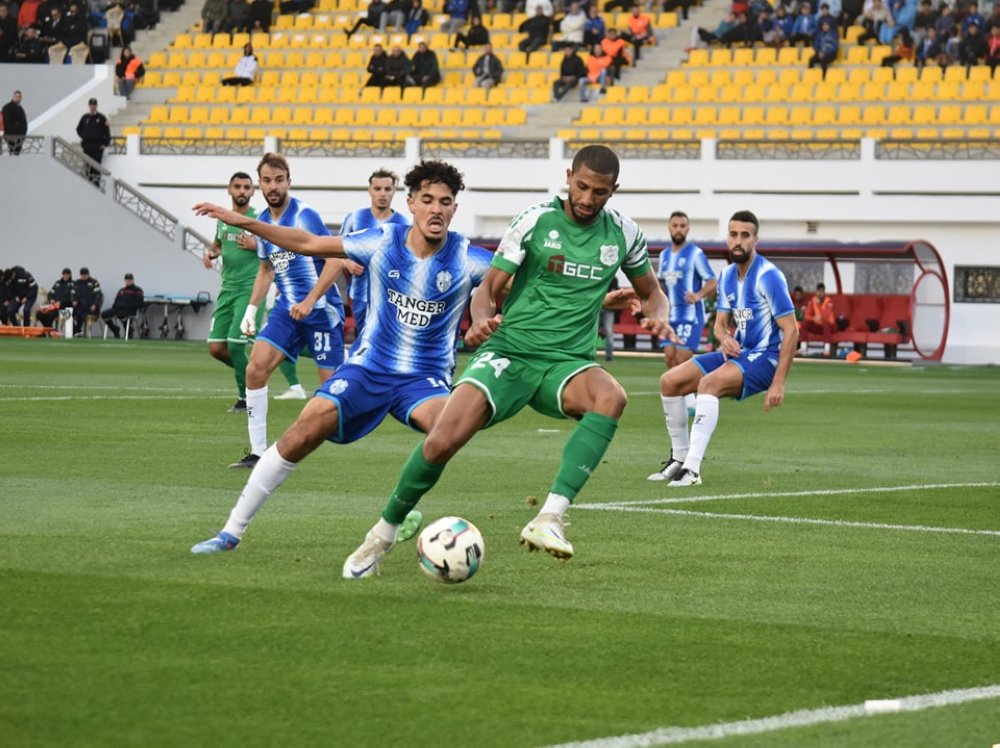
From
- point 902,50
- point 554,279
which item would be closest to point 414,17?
point 902,50

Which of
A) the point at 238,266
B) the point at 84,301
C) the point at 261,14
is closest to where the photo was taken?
the point at 238,266

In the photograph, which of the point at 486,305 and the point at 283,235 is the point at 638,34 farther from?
the point at 283,235

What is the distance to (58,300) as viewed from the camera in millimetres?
41750

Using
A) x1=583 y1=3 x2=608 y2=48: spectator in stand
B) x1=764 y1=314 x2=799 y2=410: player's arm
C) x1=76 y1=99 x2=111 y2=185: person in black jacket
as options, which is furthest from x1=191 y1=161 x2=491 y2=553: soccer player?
x1=76 y1=99 x2=111 y2=185: person in black jacket

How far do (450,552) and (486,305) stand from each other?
1.37m

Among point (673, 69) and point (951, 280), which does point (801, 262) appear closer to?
point (951, 280)

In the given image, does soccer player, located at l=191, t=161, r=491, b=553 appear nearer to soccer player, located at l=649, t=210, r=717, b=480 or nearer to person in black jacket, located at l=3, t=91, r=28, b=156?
soccer player, located at l=649, t=210, r=717, b=480

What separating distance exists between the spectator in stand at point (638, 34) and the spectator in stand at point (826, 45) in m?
4.33

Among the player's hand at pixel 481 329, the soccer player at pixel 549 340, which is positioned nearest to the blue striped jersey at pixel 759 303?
the soccer player at pixel 549 340

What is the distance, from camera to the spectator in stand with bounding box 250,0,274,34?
47.9 metres

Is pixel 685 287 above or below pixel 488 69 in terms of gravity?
below

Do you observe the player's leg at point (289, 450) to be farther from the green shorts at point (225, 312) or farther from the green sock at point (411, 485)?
the green shorts at point (225, 312)

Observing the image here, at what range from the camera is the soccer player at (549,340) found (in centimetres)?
819

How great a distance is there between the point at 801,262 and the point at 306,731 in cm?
3569
